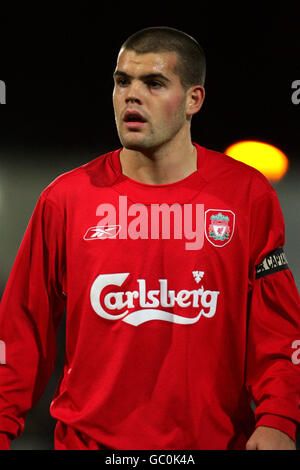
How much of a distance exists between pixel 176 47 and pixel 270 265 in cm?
51

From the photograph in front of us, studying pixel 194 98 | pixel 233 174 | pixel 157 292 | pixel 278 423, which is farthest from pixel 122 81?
pixel 278 423

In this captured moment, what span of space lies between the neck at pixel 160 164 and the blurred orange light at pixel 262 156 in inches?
10.7

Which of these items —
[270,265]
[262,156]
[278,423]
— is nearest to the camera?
[278,423]

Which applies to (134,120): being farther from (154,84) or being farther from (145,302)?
(145,302)

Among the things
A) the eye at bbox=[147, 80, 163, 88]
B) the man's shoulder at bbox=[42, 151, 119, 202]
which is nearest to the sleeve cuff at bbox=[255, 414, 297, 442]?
the man's shoulder at bbox=[42, 151, 119, 202]

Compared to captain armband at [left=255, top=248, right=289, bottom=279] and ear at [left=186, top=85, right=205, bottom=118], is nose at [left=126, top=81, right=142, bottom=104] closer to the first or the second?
ear at [left=186, top=85, right=205, bottom=118]

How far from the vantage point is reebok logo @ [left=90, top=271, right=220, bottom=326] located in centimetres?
134

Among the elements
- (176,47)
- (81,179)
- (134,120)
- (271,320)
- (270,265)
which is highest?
(176,47)

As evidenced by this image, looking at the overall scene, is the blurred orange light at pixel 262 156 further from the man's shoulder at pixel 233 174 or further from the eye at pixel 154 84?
the eye at pixel 154 84

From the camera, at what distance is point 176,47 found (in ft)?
4.40

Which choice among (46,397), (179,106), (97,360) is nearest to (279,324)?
(97,360)

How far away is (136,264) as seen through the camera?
1348 mm

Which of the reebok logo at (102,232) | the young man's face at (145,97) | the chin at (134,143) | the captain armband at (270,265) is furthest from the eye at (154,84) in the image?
the captain armband at (270,265)

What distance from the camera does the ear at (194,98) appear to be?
1394mm
